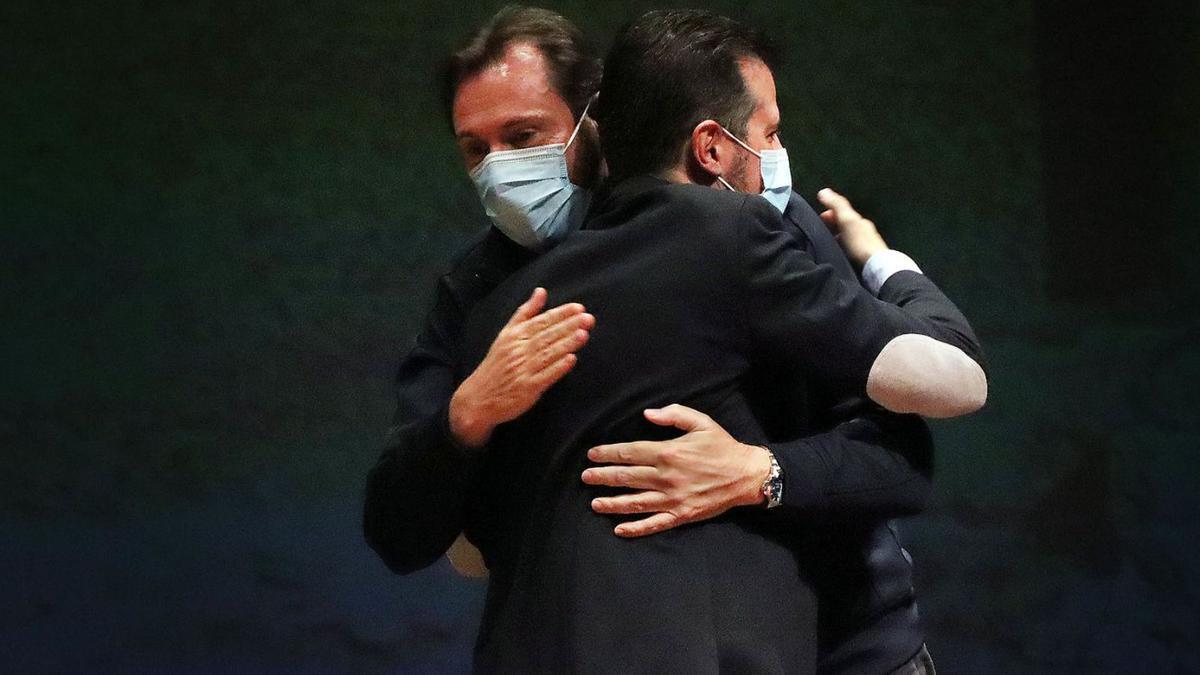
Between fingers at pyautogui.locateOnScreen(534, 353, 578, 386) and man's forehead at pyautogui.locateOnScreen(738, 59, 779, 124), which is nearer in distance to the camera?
fingers at pyautogui.locateOnScreen(534, 353, 578, 386)

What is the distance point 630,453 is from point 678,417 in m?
0.06

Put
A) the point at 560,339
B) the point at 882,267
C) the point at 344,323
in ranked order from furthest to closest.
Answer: the point at 344,323 → the point at 882,267 → the point at 560,339

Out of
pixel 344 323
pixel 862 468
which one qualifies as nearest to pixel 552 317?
pixel 862 468

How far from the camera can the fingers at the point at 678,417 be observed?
150 cm

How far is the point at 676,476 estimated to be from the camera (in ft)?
4.92

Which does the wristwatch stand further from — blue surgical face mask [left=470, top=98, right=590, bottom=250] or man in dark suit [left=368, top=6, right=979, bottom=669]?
blue surgical face mask [left=470, top=98, right=590, bottom=250]

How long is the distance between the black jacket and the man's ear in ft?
0.35

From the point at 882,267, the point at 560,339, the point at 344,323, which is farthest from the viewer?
the point at 344,323

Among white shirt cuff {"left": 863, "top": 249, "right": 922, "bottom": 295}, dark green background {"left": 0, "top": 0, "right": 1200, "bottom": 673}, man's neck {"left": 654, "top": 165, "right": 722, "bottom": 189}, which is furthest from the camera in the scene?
dark green background {"left": 0, "top": 0, "right": 1200, "bottom": 673}

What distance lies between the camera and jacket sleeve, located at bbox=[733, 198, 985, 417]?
4.88ft

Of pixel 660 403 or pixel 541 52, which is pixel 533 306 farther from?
pixel 541 52

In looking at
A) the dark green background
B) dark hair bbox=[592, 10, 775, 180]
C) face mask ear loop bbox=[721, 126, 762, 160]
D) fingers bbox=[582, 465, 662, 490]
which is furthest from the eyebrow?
the dark green background

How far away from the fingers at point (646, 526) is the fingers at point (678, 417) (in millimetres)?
90

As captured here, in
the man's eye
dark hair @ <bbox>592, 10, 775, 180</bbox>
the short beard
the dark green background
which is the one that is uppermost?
dark hair @ <bbox>592, 10, 775, 180</bbox>
